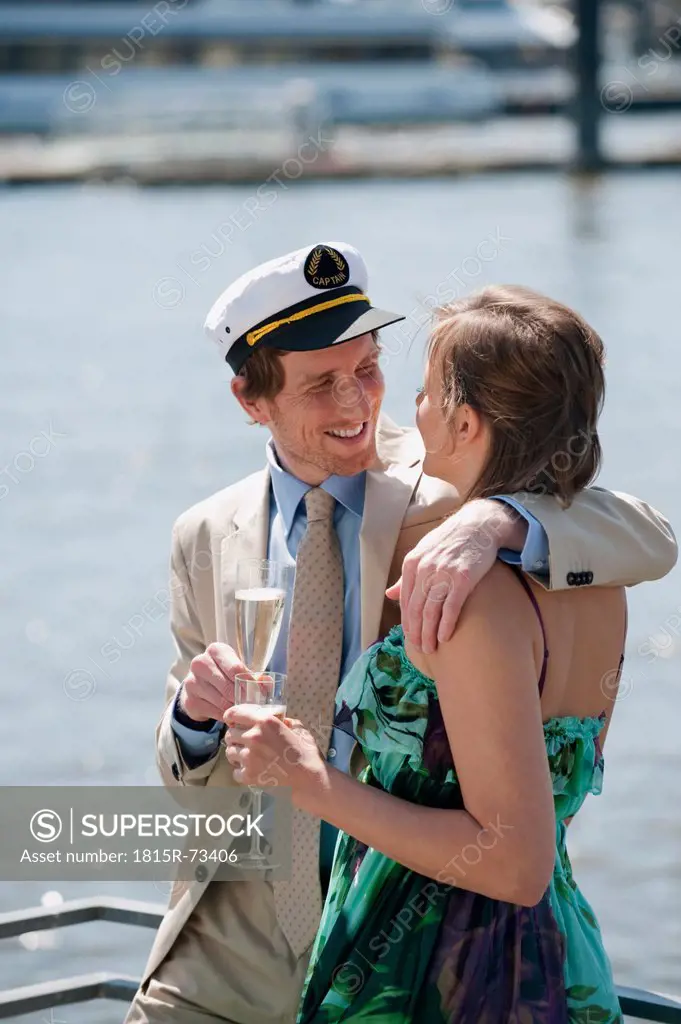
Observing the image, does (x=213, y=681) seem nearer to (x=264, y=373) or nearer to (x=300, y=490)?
(x=300, y=490)

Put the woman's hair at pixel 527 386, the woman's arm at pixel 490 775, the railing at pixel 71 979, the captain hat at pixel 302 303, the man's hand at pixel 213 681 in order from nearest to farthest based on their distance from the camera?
the woman's arm at pixel 490 775, the woman's hair at pixel 527 386, the man's hand at pixel 213 681, the captain hat at pixel 302 303, the railing at pixel 71 979

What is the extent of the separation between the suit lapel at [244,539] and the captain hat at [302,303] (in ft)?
0.76

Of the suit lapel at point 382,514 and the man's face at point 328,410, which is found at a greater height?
the man's face at point 328,410

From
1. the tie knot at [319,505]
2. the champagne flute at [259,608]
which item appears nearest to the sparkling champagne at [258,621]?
the champagne flute at [259,608]

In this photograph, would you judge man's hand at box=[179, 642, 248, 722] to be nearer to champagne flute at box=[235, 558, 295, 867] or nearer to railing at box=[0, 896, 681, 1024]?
champagne flute at box=[235, 558, 295, 867]

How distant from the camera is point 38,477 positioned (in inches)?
586

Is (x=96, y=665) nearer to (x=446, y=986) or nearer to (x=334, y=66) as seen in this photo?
(x=446, y=986)

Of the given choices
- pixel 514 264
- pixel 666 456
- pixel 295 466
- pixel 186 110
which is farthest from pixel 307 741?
pixel 186 110

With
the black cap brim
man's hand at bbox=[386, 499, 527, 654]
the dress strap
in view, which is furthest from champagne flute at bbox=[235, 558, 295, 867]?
the black cap brim

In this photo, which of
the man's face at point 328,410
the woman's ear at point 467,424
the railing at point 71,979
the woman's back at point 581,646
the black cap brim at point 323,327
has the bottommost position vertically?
the railing at point 71,979

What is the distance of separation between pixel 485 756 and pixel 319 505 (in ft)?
3.07

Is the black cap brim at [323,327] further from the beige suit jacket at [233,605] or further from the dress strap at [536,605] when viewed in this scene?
the dress strap at [536,605]

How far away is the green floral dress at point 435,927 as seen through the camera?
199 centimetres

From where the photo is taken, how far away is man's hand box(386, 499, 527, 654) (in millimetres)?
1885
